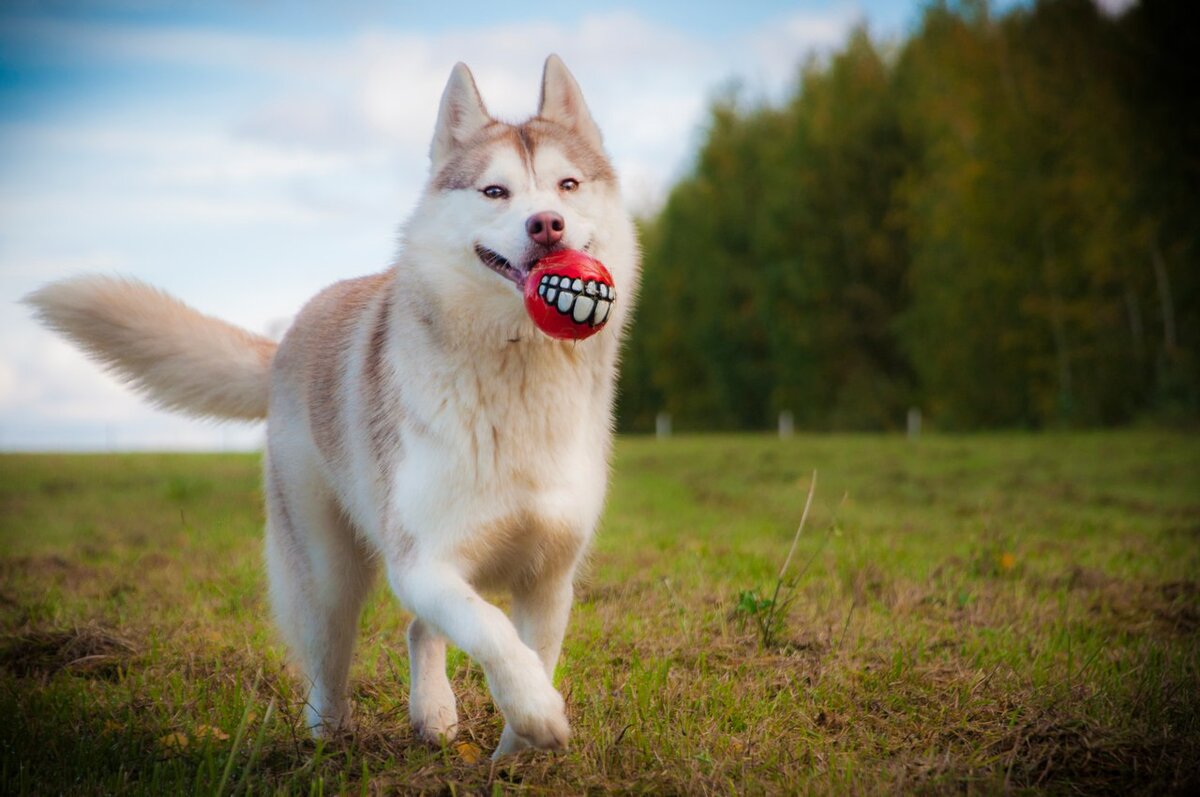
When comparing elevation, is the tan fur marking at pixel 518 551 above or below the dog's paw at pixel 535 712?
above

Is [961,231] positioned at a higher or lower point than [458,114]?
higher

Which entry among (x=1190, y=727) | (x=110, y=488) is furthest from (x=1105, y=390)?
(x=1190, y=727)

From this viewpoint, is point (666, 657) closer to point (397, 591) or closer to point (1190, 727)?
point (397, 591)

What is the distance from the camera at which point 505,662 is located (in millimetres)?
3090

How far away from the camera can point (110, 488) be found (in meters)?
15.0

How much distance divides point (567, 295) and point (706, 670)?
215cm

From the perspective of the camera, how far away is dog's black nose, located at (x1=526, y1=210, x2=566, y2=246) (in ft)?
11.3

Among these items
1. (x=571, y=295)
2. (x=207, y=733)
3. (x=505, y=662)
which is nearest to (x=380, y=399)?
(x=571, y=295)

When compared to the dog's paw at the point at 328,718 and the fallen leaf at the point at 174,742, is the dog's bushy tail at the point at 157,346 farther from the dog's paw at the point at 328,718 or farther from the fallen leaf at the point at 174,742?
the fallen leaf at the point at 174,742

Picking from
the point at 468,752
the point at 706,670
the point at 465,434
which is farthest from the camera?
the point at 706,670

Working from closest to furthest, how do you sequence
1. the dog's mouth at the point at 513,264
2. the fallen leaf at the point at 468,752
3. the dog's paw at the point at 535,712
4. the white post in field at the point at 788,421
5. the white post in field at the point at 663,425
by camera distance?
the dog's paw at the point at 535,712, the dog's mouth at the point at 513,264, the fallen leaf at the point at 468,752, the white post in field at the point at 788,421, the white post in field at the point at 663,425

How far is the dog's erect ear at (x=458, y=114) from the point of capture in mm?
4047

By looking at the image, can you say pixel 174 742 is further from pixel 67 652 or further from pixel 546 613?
pixel 67 652

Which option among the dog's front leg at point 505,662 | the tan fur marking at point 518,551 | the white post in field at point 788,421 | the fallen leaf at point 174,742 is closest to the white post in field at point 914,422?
the white post in field at point 788,421
